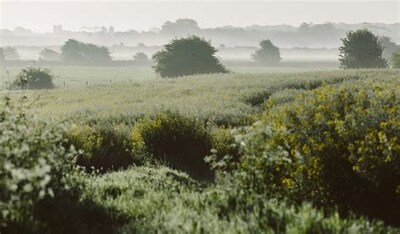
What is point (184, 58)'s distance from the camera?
220 ft

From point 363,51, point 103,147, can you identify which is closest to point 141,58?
point 363,51

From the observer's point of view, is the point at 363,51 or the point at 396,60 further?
the point at 363,51

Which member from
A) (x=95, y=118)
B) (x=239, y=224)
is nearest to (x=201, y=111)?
(x=95, y=118)

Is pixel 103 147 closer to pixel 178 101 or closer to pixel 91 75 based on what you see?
pixel 178 101

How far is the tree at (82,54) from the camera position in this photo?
128625 millimetres

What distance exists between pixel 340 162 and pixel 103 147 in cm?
949

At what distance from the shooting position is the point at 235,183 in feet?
31.0

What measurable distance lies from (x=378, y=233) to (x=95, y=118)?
616 inches

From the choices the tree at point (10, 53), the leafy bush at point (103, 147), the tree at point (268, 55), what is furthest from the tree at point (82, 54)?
the leafy bush at point (103, 147)

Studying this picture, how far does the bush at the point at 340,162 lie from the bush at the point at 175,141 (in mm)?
6487

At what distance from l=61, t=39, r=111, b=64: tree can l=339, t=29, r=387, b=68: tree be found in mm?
75825

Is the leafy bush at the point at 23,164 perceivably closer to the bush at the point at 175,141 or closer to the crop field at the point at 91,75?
the bush at the point at 175,141

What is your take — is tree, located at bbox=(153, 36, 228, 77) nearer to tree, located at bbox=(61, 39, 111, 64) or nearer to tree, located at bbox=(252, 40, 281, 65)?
tree, located at bbox=(252, 40, 281, 65)

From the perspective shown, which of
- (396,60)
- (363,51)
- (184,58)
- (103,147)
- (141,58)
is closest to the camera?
(103,147)
